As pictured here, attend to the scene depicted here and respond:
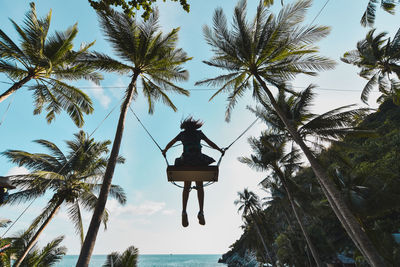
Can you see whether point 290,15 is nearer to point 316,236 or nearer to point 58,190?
point 58,190

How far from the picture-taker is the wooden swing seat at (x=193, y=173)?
3.85m

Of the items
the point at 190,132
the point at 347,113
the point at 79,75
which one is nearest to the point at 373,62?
the point at 347,113

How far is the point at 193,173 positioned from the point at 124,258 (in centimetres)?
442

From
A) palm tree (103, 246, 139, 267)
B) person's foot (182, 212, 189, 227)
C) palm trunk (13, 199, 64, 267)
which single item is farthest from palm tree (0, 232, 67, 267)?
person's foot (182, 212, 189, 227)

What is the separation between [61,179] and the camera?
9.75 metres

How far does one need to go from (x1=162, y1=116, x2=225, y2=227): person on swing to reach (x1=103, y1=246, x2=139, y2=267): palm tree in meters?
3.28

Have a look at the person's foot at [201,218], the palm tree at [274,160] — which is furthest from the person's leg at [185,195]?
the palm tree at [274,160]

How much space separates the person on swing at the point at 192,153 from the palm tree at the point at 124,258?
3281 mm

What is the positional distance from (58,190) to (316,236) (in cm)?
2289

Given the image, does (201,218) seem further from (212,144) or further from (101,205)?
(101,205)

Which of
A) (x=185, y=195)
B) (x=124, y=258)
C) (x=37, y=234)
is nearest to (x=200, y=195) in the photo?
(x=185, y=195)

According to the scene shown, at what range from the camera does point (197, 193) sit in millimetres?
4465

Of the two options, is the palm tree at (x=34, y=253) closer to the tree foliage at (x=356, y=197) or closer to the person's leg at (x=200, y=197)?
the person's leg at (x=200, y=197)

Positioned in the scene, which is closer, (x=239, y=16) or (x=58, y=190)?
(x=239, y=16)
